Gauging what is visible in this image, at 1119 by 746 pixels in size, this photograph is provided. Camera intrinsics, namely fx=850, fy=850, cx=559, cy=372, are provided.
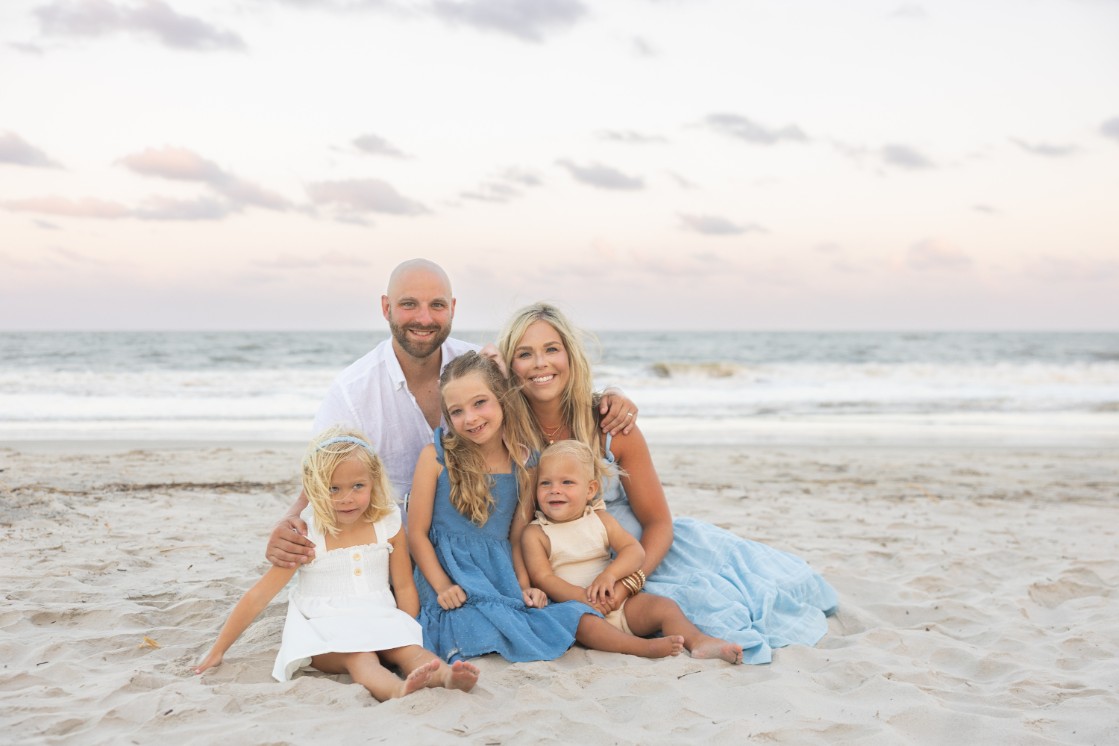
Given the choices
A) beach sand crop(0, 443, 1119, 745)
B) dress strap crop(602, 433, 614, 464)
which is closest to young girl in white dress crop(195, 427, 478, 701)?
beach sand crop(0, 443, 1119, 745)

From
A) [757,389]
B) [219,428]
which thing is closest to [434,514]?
[219,428]

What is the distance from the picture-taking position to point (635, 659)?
3426mm

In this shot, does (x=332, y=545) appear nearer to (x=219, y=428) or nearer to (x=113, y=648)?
(x=113, y=648)

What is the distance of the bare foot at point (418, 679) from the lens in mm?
3004

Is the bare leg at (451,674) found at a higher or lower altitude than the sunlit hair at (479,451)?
lower

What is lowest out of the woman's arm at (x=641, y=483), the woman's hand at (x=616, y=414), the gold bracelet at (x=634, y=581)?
the gold bracelet at (x=634, y=581)

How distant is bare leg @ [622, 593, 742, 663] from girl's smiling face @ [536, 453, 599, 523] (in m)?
0.49

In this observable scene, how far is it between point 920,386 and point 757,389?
4266mm

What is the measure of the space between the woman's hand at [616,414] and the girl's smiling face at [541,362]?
240 mm

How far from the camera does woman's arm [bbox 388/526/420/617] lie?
3582 mm

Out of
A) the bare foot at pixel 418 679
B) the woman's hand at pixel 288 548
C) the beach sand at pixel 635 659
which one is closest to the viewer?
the beach sand at pixel 635 659

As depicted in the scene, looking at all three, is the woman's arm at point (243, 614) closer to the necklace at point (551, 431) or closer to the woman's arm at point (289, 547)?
the woman's arm at point (289, 547)

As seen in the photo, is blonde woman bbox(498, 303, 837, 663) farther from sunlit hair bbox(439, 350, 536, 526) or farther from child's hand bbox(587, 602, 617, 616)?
child's hand bbox(587, 602, 617, 616)

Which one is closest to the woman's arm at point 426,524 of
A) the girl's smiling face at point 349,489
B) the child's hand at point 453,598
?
the child's hand at point 453,598
